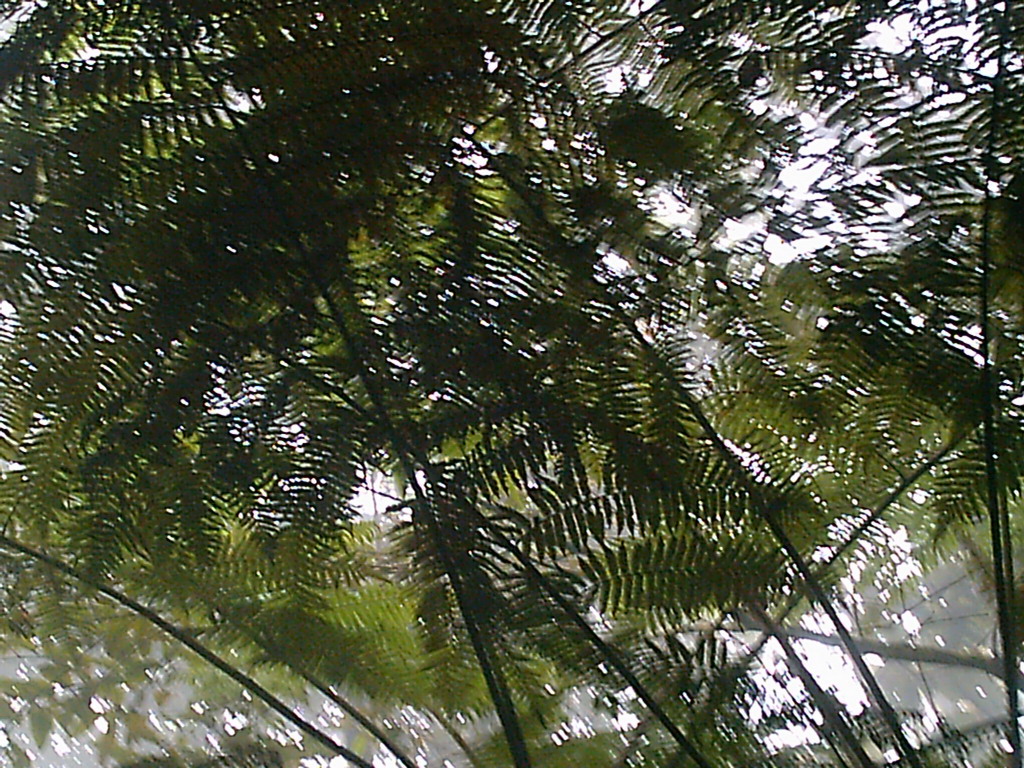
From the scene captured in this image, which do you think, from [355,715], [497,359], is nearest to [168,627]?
[355,715]

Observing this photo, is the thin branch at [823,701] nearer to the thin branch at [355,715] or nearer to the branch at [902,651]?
the branch at [902,651]

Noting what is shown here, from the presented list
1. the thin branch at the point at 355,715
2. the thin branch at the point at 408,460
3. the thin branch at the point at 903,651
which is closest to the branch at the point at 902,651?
the thin branch at the point at 903,651

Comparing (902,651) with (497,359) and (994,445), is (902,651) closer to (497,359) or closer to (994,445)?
(994,445)

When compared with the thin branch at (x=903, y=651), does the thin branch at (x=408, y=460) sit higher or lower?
higher

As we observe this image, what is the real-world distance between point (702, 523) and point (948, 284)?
0.38 metres

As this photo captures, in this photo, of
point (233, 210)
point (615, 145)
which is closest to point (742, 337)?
Result: point (615, 145)

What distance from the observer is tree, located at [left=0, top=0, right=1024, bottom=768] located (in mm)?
1072

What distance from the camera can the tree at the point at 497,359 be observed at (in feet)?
3.52

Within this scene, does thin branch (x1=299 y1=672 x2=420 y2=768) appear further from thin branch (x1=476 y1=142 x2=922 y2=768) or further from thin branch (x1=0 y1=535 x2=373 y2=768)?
thin branch (x1=476 y1=142 x2=922 y2=768)

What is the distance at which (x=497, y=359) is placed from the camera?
1086 millimetres

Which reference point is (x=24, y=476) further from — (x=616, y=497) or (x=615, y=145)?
(x=615, y=145)

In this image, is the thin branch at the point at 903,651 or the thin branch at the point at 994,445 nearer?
A: the thin branch at the point at 994,445

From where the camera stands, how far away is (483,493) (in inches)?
41.9

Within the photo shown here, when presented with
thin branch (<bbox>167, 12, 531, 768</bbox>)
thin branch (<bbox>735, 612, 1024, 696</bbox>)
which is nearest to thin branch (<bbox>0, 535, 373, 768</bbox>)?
thin branch (<bbox>167, 12, 531, 768</bbox>)
